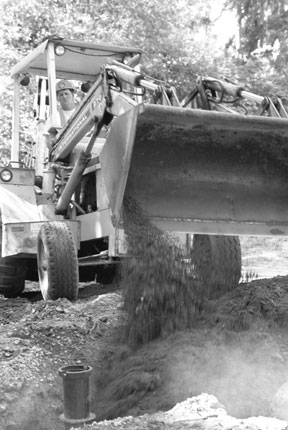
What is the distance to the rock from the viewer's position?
3.37 metres

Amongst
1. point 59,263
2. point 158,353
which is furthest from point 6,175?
point 158,353

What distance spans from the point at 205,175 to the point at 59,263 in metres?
1.76

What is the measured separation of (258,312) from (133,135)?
154 cm

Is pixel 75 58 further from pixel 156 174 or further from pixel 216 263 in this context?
pixel 216 263

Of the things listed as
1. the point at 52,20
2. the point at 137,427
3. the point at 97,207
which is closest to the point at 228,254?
the point at 97,207

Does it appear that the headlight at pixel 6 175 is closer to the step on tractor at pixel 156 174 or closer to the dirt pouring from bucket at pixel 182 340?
→ the step on tractor at pixel 156 174

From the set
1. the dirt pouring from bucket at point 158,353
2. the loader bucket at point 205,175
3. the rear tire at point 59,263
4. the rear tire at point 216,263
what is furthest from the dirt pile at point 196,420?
the rear tire at point 59,263

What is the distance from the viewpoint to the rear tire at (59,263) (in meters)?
6.43

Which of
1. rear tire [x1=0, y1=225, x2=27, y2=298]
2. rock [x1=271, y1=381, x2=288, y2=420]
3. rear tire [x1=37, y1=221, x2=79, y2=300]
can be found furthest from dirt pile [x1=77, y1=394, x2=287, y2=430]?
rear tire [x1=0, y1=225, x2=27, y2=298]

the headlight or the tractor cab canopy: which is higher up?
the tractor cab canopy

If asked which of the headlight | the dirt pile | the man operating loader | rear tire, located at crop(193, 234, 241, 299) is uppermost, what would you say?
the man operating loader

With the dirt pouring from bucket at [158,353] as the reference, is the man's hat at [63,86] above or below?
above

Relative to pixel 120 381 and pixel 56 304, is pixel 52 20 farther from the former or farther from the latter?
pixel 120 381

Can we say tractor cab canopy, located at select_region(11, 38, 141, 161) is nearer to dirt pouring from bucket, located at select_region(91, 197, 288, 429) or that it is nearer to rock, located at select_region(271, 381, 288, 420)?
dirt pouring from bucket, located at select_region(91, 197, 288, 429)
